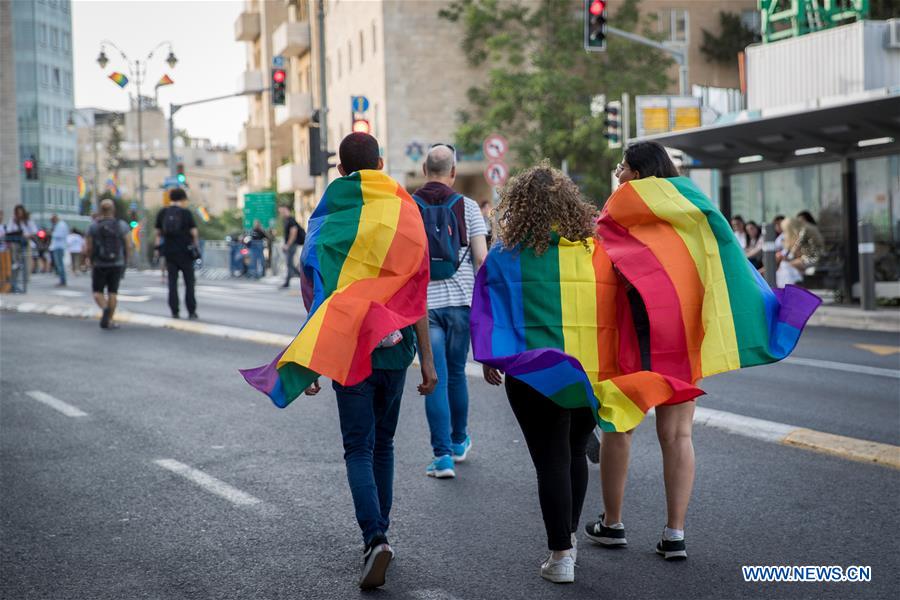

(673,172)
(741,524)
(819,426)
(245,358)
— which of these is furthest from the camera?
(245,358)

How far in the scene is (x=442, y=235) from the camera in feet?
22.6

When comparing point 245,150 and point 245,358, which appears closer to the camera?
point 245,358

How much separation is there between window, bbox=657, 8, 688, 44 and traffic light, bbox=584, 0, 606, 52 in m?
32.9

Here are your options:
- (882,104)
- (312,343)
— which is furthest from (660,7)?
(312,343)

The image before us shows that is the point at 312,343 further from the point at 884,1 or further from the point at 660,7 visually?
the point at 660,7

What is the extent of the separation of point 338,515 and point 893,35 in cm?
2265

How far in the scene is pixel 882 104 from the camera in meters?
17.2

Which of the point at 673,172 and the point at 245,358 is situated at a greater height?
the point at 673,172

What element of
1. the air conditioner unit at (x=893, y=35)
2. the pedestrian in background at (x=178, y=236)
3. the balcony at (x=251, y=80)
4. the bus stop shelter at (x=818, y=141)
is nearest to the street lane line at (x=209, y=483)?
the pedestrian in background at (x=178, y=236)

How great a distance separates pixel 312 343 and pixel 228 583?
1049mm

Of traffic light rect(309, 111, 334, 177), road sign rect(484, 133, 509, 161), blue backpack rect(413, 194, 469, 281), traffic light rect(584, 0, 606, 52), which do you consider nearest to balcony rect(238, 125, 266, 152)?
traffic light rect(309, 111, 334, 177)

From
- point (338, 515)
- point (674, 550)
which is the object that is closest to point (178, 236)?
point (338, 515)

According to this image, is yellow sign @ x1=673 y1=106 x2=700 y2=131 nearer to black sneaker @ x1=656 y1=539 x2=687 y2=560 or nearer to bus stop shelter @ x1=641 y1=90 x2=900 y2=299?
Answer: bus stop shelter @ x1=641 y1=90 x2=900 y2=299

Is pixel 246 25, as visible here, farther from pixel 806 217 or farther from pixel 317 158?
pixel 806 217
